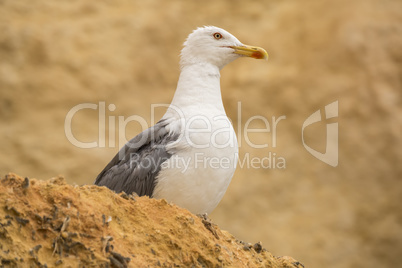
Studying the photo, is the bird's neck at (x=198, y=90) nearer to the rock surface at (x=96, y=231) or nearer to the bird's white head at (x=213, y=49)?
the bird's white head at (x=213, y=49)

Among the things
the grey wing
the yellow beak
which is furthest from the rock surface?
the yellow beak

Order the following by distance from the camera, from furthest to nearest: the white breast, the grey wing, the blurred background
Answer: the blurred background < the grey wing < the white breast

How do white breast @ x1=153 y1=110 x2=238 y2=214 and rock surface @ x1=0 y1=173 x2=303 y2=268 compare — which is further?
white breast @ x1=153 y1=110 x2=238 y2=214

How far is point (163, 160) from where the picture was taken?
4062 millimetres

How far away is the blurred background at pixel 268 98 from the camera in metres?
9.06

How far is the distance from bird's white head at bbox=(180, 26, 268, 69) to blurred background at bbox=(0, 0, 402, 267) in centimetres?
452

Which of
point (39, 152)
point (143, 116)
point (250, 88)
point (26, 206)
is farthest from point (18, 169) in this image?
point (26, 206)

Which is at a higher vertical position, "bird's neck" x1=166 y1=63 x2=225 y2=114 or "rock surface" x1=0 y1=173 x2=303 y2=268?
"bird's neck" x1=166 y1=63 x2=225 y2=114

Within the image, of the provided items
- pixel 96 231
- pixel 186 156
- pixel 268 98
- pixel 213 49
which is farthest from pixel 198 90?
pixel 268 98

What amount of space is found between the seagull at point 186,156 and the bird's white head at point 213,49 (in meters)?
0.23

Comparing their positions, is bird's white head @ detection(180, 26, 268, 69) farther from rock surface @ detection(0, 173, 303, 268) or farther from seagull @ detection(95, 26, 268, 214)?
rock surface @ detection(0, 173, 303, 268)

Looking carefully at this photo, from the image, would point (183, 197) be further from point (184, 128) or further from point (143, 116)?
point (143, 116)

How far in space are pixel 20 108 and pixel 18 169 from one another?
3.31 feet

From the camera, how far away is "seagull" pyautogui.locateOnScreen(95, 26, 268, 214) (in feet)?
13.1
